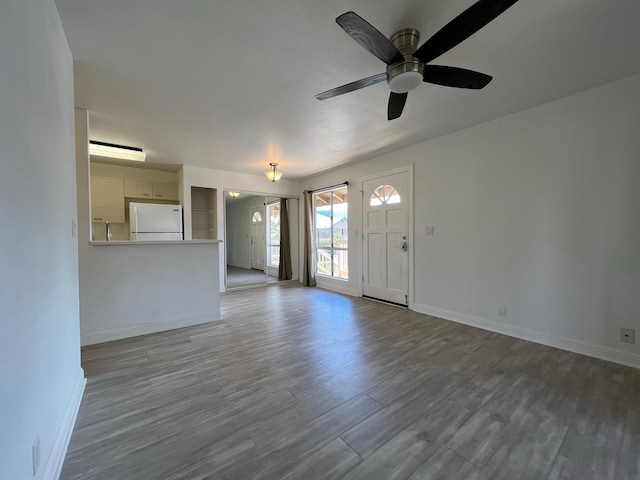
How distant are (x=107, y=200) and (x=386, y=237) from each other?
5.10 meters

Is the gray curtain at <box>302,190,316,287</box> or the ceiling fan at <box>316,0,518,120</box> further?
the gray curtain at <box>302,190,316,287</box>

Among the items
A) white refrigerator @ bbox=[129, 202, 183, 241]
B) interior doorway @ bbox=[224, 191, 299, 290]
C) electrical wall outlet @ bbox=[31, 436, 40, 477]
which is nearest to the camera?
electrical wall outlet @ bbox=[31, 436, 40, 477]

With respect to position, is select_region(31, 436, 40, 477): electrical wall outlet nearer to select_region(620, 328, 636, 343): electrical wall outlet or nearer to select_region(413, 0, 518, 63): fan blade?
select_region(413, 0, 518, 63): fan blade

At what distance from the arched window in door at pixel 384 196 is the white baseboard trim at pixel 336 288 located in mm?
1707

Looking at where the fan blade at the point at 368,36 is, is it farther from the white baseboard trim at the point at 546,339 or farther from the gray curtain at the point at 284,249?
the gray curtain at the point at 284,249

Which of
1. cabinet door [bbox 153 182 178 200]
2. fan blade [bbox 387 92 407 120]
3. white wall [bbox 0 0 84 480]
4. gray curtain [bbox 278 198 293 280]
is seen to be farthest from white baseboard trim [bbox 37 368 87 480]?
gray curtain [bbox 278 198 293 280]

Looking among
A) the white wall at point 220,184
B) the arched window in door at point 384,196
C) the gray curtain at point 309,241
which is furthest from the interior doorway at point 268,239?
the arched window in door at point 384,196

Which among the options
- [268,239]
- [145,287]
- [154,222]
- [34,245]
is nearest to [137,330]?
[145,287]

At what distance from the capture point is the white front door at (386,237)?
4.09 meters

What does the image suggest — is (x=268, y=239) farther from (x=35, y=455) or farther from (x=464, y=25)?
(x=464, y=25)

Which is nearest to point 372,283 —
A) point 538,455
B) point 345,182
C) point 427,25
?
point 345,182

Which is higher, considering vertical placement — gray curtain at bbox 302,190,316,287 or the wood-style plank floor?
gray curtain at bbox 302,190,316,287

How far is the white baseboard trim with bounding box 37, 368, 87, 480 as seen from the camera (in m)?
1.19

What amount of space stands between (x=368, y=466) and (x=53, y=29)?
2959 mm
